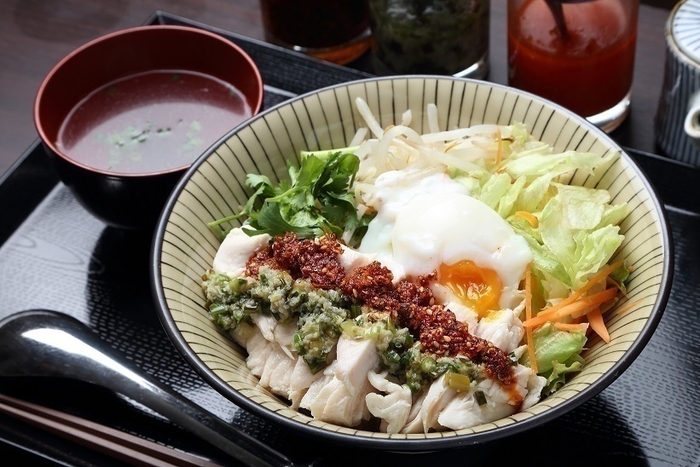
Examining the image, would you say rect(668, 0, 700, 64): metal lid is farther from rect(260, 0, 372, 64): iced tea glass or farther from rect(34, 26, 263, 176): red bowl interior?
rect(34, 26, 263, 176): red bowl interior

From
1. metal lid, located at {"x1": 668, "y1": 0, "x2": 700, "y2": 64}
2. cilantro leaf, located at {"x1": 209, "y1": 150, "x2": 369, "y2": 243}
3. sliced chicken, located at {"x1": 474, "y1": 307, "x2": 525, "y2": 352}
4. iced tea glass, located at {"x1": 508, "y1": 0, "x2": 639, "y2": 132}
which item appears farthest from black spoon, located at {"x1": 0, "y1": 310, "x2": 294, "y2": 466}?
metal lid, located at {"x1": 668, "y1": 0, "x2": 700, "y2": 64}

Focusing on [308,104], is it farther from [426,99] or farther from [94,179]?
[94,179]

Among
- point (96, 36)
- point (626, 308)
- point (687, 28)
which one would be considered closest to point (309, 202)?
point (626, 308)

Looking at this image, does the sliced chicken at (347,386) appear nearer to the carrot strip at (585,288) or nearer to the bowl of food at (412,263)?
the bowl of food at (412,263)

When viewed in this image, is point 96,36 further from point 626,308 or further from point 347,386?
point 626,308

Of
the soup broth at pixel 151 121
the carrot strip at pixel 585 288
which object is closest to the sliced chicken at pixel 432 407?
the carrot strip at pixel 585 288

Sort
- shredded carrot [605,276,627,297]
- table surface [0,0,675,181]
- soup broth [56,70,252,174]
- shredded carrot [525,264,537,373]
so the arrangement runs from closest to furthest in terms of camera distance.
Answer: shredded carrot [525,264,537,373] → shredded carrot [605,276,627,297] → soup broth [56,70,252,174] → table surface [0,0,675,181]

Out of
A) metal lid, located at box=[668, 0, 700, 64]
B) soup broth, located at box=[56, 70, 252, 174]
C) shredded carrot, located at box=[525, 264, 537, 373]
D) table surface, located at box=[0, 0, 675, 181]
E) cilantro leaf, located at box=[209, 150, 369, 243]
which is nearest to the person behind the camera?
shredded carrot, located at box=[525, 264, 537, 373]
